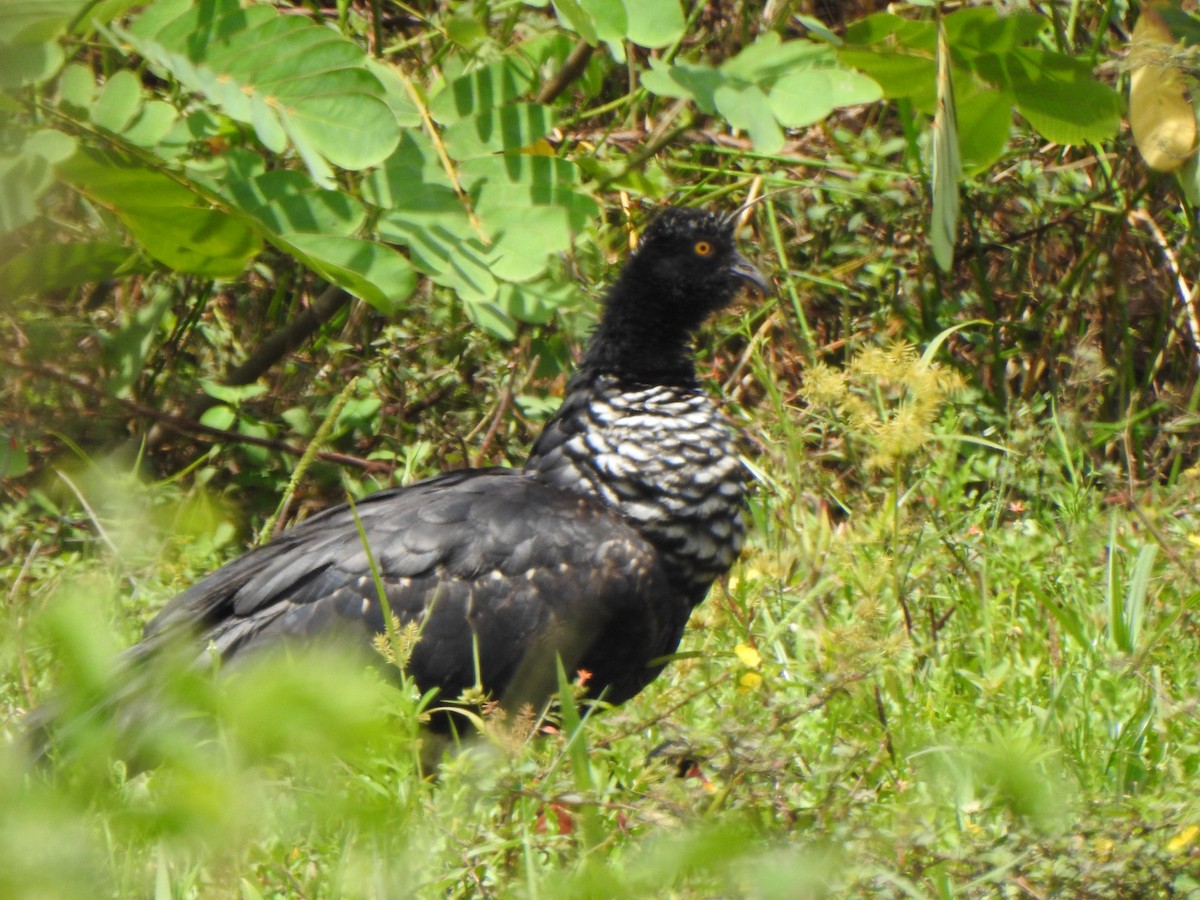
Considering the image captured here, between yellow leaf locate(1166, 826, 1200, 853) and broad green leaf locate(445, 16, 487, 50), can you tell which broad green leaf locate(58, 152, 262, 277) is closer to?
broad green leaf locate(445, 16, 487, 50)

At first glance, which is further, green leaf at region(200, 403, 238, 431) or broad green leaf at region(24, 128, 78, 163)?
green leaf at region(200, 403, 238, 431)

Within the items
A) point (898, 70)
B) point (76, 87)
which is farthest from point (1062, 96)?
point (76, 87)

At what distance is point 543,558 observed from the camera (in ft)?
10.3

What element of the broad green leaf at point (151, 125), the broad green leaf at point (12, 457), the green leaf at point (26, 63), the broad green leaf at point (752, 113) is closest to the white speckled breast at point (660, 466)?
the broad green leaf at point (752, 113)

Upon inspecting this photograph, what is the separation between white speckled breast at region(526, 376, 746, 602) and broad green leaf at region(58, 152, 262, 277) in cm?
102

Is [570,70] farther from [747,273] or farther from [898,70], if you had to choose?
[898,70]

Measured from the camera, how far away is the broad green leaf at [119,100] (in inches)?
115

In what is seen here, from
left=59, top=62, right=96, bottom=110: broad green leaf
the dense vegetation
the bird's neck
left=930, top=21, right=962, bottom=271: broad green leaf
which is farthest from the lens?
the bird's neck

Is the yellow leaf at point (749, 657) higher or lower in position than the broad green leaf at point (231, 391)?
lower

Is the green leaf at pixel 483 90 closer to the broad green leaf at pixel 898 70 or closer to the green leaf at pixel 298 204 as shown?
the green leaf at pixel 298 204

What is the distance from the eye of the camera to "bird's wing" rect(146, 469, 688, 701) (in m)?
3.09

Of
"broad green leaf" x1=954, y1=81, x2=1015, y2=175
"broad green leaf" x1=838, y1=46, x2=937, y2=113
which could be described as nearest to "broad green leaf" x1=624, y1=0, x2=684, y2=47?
"broad green leaf" x1=838, y1=46, x2=937, y2=113

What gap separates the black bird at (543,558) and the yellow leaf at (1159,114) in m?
1.12

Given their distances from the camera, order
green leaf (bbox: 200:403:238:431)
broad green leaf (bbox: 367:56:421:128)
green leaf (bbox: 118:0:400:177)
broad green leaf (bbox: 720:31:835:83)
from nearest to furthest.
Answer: green leaf (bbox: 118:0:400:177)
broad green leaf (bbox: 720:31:835:83)
broad green leaf (bbox: 367:56:421:128)
green leaf (bbox: 200:403:238:431)
